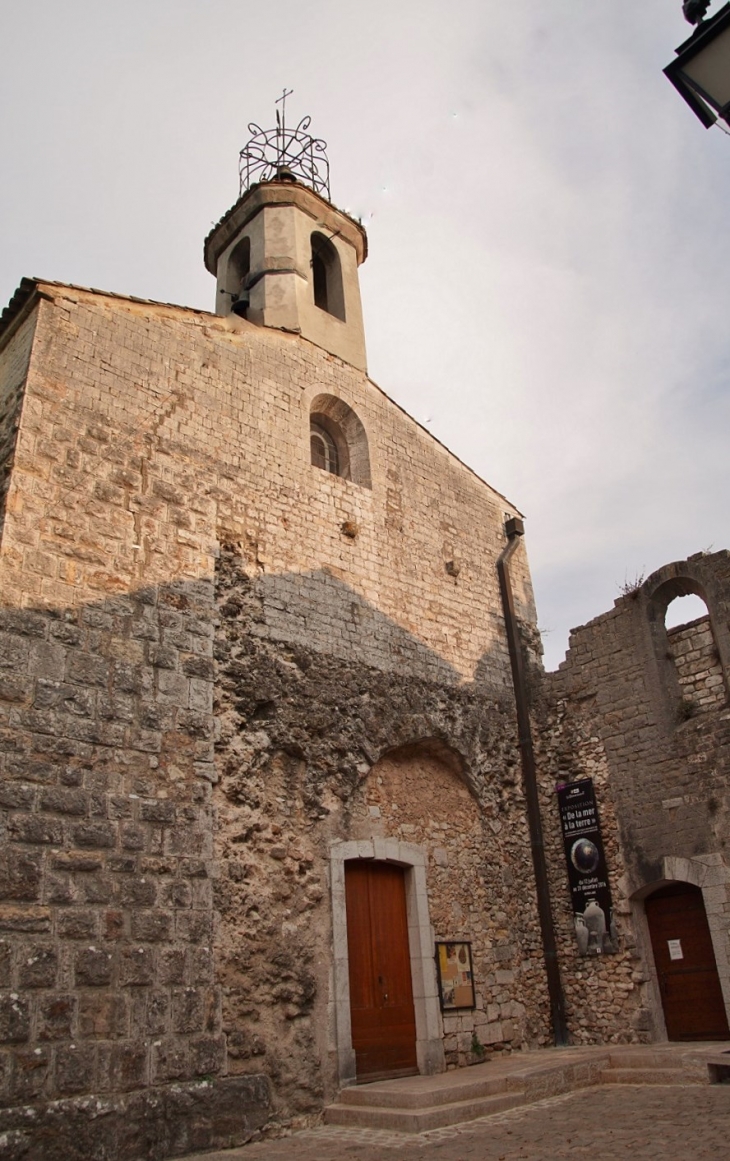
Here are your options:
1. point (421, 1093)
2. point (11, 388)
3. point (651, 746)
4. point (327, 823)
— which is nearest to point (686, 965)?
point (651, 746)

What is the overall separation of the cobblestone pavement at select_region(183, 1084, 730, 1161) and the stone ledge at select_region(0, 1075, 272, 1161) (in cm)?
19

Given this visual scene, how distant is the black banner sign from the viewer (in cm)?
1008

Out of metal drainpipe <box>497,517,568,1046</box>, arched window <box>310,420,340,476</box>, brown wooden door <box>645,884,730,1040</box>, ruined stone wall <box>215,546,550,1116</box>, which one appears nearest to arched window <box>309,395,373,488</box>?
arched window <box>310,420,340,476</box>

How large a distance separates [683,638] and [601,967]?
397 cm

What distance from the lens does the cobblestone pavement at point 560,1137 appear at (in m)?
5.48

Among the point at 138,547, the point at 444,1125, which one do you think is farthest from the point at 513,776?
the point at 138,547

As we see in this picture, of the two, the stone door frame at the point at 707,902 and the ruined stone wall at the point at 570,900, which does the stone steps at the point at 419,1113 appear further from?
the stone door frame at the point at 707,902

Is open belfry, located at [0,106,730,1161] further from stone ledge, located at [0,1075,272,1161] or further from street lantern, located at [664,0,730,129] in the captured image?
street lantern, located at [664,0,730,129]

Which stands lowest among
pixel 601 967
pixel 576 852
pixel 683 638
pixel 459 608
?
pixel 601 967

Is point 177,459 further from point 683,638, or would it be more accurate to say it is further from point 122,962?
point 683,638

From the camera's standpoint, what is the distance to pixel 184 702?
766cm

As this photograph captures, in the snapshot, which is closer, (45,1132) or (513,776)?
(45,1132)

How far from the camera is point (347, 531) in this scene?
33.8ft

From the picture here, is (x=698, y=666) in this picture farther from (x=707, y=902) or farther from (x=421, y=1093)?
(x=421, y=1093)
